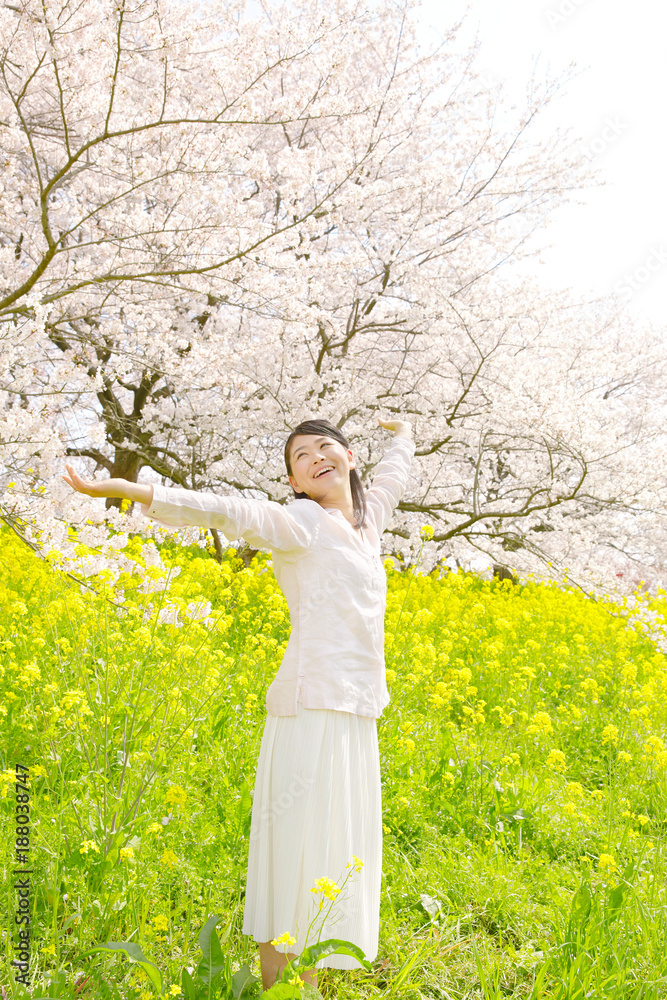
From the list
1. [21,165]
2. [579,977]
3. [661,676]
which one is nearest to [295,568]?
[579,977]

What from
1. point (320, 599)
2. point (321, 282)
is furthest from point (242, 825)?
point (321, 282)

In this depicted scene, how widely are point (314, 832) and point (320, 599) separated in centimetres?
58

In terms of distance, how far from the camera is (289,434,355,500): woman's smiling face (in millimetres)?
2061

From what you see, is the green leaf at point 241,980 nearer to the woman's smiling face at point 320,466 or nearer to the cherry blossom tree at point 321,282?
the woman's smiling face at point 320,466

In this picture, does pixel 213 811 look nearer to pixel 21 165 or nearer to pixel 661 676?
pixel 661 676

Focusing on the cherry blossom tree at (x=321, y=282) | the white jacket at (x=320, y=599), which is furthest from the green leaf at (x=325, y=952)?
the cherry blossom tree at (x=321, y=282)

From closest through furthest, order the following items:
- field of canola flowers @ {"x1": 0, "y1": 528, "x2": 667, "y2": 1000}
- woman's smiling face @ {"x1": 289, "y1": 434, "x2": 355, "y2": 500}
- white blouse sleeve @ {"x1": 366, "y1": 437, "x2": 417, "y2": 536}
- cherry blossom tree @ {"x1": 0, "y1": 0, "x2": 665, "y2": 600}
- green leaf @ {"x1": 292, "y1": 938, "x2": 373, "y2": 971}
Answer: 1. green leaf @ {"x1": 292, "y1": 938, "x2": 373, "y2": 971}
2. field of canola flowers @ {"x1": 0, "y1": 528, "x2": 667, "y2": 1000}
3. woman's smiling face @ {"x1": 289, "y1": 434, "x2": 355, "y2": 500}
4. white blouse sleeve @ {"x1": 366, "y1": 437, "x2": 417, "y2": 536}
5. cherry blossom tree @ {"x1": 0, "y1": 0, "x2": 665, "y2": 600}

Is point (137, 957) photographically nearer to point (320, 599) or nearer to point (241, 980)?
point (241, 980)

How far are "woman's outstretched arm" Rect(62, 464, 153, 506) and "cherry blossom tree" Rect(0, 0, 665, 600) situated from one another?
2842mm

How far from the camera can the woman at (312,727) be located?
169 centimetres

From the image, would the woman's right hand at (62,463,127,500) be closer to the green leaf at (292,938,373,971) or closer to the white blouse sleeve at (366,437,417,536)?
the white blouse sleeve at (366,437,417,536)

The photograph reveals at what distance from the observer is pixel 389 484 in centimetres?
247

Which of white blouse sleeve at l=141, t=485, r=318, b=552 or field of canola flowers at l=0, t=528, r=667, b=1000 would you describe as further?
field of canola flowers at l=0, t=528, r=667, b=1000

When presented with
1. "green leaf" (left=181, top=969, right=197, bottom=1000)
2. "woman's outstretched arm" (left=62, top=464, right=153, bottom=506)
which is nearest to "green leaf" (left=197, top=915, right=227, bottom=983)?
"green leaf" (left=181, top=969, right=197, bottom=1000)
